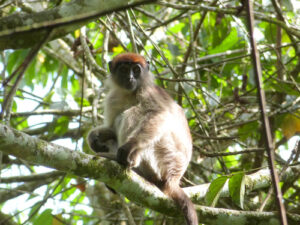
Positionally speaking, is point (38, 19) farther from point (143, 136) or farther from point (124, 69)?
point (124, 69)

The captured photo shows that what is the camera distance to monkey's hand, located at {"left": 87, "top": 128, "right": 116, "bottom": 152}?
5445mm

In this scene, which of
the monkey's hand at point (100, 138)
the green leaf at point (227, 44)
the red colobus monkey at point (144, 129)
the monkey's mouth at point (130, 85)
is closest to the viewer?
the red colobus monkey at point (144, 129)

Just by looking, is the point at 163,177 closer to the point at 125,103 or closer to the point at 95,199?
the point at 125,103

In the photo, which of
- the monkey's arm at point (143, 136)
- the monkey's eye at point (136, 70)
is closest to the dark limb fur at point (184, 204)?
the monkey's arm at point (143, 136)

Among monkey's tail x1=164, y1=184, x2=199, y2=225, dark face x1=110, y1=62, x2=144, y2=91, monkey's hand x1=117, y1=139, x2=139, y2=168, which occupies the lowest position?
monkey's tail x1=164, y1=184, x2=199, y2=225

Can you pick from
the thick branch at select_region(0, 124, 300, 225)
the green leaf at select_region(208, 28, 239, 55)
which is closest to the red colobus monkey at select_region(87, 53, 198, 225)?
the thick branch at select_region(0, 124, 300, 225)

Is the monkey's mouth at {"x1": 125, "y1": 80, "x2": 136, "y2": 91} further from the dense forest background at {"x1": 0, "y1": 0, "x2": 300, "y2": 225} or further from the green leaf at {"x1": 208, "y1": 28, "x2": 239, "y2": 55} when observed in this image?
the green leaf at {"x1": 208, "y1": 28, "x2": 239, "y2": 55}

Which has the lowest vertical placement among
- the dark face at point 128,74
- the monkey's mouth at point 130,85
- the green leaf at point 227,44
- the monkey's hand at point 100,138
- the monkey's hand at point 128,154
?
the monkey's hand at point 128,154

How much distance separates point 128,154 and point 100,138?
4.80 feet

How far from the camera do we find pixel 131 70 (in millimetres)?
5754

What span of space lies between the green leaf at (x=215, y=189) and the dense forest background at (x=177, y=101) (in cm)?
1

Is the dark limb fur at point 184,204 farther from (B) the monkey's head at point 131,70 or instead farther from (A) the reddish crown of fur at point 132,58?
(A) the reddish crown of fur at point 132,58

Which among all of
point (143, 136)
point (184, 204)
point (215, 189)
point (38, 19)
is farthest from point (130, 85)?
point (215, 189)

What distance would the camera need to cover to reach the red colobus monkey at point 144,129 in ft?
15.1
